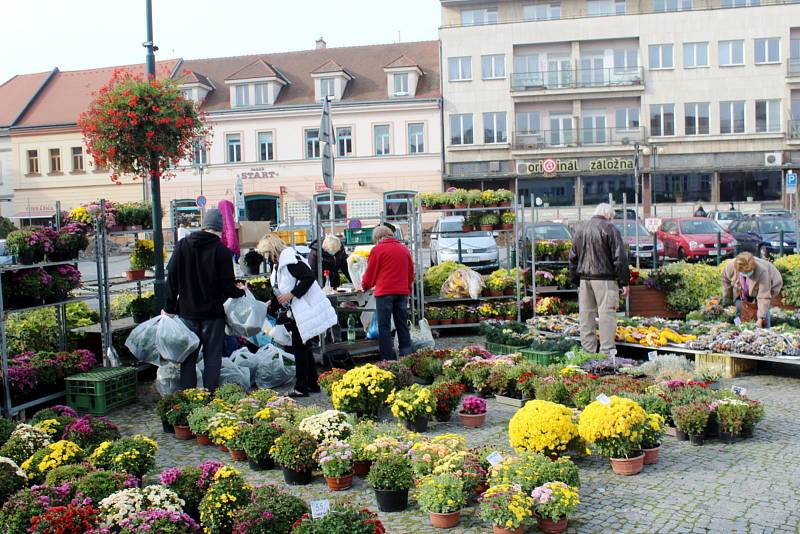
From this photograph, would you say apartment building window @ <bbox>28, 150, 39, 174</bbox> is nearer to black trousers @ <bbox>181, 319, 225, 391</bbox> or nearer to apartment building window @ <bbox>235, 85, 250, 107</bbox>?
apartment building window @ <bbox>235, 85, 250, 107</bbox>

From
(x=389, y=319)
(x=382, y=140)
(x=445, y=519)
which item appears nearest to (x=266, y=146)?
(x=382, y=140)

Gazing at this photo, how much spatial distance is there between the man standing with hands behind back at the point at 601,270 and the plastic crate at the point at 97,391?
5855mm

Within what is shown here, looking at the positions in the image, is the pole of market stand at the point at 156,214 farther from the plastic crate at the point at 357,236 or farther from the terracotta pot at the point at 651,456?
the terracotta pot at the point at 651,456

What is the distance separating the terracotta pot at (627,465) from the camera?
20.4 feet

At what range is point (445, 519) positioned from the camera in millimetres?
5234

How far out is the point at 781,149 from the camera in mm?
41375

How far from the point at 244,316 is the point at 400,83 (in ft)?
114

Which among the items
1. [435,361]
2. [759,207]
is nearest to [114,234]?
[435,361]

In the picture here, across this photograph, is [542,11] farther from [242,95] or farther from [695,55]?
[242,95]

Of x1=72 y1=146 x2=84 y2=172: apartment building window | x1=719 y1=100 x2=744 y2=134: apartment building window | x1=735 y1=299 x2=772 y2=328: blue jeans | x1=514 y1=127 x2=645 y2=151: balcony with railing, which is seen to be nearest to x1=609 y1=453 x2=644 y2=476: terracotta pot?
x1=735 y1=299 x2=772 y2=328: blue jeans

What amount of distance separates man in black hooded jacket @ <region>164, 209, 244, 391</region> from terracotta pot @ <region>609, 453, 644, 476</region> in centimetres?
440

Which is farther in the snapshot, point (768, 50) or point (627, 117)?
point (627, 117)

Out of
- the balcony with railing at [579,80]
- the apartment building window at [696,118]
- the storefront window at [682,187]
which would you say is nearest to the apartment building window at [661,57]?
the balcony with railing at [579,80]

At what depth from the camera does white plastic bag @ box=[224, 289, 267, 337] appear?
9242 millimetres
